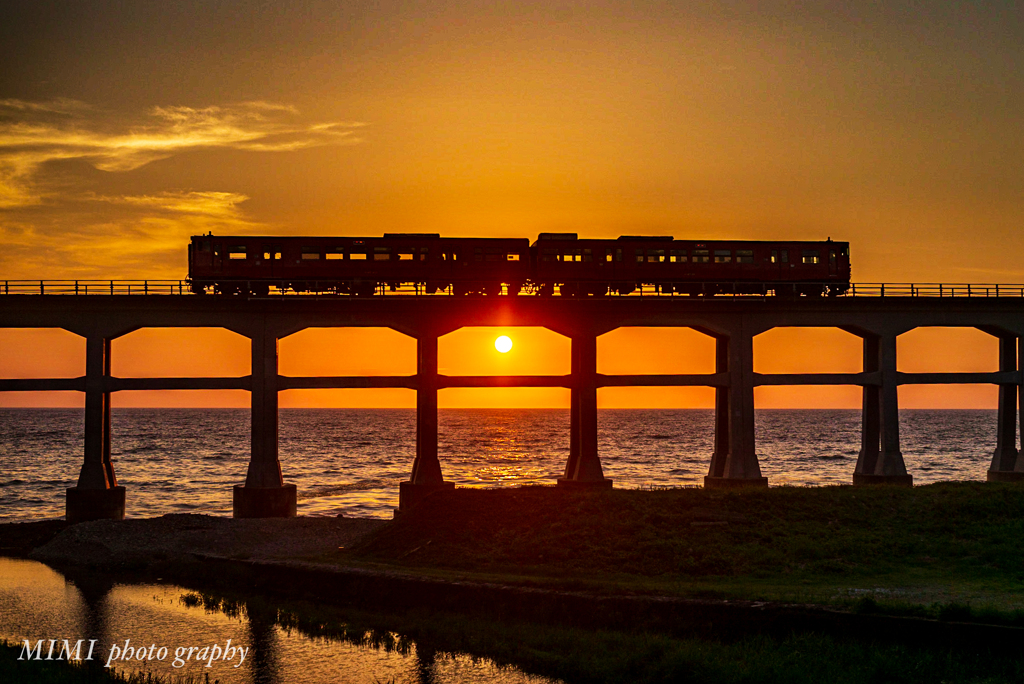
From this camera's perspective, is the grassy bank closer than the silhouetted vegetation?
Yes

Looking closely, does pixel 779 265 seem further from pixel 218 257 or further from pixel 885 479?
pixel 218 257

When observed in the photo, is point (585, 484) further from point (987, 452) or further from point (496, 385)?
point (987, 452)

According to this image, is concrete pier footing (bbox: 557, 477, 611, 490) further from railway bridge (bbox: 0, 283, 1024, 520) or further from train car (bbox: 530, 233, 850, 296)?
train car (bbox: 530, 233, 850, 296)

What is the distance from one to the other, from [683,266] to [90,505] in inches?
1153

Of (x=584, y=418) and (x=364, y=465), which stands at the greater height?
(x=584, y=418)

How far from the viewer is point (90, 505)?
39.7 metres

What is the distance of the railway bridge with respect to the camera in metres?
40.4

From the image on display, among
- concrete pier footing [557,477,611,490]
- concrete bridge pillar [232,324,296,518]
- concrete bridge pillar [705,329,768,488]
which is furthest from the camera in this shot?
concrete bridge pillar [705,329,768,488]

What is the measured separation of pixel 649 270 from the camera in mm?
44406

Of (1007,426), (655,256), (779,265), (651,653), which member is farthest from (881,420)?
(651,653)

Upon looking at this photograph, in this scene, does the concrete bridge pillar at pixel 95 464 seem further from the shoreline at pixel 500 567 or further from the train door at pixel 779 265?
the train door at pixel 779 265

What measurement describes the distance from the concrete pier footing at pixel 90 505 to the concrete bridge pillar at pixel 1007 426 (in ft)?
138

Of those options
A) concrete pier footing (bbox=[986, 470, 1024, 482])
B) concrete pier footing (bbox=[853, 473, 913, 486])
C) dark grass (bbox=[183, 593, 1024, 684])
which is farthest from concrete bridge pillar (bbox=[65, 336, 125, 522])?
concrete pier footing (bbox=[986, 470, 1024, 482])

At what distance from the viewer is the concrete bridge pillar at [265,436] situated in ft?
132
